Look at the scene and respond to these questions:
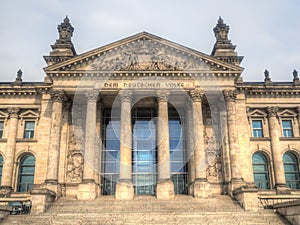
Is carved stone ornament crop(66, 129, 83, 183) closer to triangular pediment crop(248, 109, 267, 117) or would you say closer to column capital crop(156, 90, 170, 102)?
column capital crop(156, 90, 170, 102)

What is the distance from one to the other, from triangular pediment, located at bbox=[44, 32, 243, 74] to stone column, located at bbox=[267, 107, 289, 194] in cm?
736

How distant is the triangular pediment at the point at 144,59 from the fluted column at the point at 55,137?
256 centimetres

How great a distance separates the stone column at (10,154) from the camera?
3441 cm

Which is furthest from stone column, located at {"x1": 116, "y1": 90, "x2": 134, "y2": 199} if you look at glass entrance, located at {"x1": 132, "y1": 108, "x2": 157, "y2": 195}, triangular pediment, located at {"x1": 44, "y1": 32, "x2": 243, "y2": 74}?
glass entrance, located at {"x1": 132, "y1": 108, "x2": 157, "y2": 195}

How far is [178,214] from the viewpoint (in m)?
25.2

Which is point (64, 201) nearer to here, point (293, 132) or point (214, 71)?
point (214, 71)

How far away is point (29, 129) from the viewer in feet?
122

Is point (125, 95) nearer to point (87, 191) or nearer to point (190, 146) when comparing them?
point (190, 146)

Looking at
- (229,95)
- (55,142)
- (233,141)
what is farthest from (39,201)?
(229,95)

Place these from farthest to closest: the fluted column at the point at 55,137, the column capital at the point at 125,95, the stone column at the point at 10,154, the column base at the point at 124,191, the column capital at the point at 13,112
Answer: the column capital at the point at 13,112
the stone column at the point at 10,154
the column capital at the point at 125,95
the fluted column at the point at 55,137
the column base at the point at 124,191

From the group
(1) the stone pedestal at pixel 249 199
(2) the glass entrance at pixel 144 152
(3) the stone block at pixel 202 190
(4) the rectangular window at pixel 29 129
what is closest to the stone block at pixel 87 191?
(2) the glass entrance at pixel 144 152

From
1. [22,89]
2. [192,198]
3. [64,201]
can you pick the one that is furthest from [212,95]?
[22,89]

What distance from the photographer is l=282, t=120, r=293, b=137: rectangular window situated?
1507 inches

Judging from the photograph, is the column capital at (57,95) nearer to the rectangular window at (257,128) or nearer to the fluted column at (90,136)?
the fluted column at (90,136)
